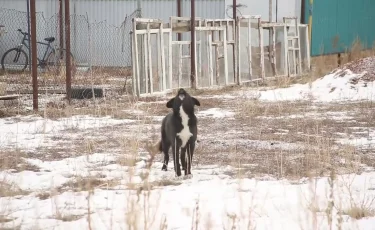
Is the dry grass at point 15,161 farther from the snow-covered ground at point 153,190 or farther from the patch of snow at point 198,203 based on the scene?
the patch of snow at point 198,203

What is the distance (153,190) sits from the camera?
687cm

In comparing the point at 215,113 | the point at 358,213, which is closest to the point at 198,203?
the point at 358,213

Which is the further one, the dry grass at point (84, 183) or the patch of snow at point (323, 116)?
the patch of snow at point (323, 116)

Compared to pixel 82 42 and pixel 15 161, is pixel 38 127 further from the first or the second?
pixel 82 42

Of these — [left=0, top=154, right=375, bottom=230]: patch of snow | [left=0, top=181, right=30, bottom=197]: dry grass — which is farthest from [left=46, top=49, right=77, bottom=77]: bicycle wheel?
[left=0, top=181, right=30, bottom=197]: dry grass

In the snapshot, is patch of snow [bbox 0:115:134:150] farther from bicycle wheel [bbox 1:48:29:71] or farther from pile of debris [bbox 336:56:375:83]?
bicycle wheel [bbox 1:48:29:71]

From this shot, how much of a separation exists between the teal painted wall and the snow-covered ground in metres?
11.5

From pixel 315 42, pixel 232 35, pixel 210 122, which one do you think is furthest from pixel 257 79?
pixel 210 122

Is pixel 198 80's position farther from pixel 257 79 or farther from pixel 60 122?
pixel 60 122

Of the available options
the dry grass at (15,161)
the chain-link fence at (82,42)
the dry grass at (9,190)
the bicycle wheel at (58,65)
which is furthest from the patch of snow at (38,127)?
the chain-link fence at (82,42)

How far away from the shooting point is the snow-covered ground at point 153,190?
554cm

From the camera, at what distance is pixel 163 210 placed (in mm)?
6027

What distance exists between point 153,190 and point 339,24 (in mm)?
18494

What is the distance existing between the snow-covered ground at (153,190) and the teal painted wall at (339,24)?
1152 cm
